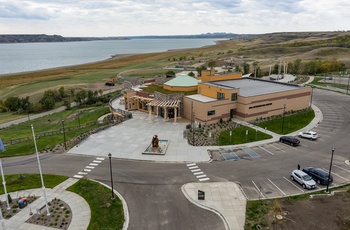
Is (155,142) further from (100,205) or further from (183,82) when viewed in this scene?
(183,82)

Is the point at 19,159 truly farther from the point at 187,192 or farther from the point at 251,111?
the point at 251,111

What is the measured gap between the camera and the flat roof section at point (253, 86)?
5419 centimetres

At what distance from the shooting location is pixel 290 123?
49.7 m

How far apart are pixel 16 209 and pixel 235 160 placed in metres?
24.9

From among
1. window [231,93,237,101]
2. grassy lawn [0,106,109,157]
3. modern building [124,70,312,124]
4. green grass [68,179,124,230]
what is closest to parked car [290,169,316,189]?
green grass [68,179,124,230]

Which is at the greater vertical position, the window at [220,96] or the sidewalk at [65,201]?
the window at [220,96]

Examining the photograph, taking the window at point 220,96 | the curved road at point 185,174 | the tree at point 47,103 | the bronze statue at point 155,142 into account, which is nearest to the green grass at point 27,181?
the curved road at point 185,174

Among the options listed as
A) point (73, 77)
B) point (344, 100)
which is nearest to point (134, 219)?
point (344, 100)

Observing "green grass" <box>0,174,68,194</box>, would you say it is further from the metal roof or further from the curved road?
the metal roof

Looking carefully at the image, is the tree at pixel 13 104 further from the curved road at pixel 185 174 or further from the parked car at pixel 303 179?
the parked car at pixel 303 179

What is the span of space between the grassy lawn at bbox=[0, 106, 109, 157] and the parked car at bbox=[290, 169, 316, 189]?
110 ft

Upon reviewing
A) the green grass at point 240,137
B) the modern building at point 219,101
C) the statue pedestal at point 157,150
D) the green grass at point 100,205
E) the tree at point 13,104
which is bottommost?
the tree at point 13,104

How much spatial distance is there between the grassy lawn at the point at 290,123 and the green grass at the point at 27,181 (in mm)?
33830

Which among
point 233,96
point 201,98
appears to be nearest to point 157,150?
point 201,98
